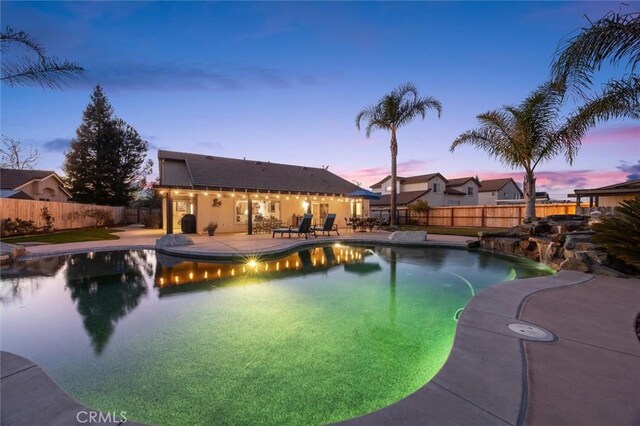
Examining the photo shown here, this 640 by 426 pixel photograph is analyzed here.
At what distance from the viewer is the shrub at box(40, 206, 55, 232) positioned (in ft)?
57.5

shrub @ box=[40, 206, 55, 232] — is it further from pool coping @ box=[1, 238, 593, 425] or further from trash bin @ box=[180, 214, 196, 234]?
pool coping @ box=[1, 238, 593, 425]

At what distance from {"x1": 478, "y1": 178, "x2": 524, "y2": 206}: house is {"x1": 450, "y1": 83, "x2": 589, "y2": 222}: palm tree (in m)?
32.7

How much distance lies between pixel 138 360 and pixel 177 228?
1804 cm

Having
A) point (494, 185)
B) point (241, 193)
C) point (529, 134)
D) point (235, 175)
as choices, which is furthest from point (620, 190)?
point (494, 185)

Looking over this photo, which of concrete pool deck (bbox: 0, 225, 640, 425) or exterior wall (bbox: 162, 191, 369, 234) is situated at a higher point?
exterior wall (bbox: 162, 191, 369, 234)

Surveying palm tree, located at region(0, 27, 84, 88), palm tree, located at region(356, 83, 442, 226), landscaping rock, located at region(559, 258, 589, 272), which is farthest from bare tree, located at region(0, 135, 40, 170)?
landscaping rock, located at region(559, 258, 589, 272)

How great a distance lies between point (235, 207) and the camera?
61.5 feet

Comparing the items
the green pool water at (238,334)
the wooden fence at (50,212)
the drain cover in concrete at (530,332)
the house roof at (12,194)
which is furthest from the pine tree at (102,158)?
the drain cover in concrete at (530,332)

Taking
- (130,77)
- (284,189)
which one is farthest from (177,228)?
(130,77)

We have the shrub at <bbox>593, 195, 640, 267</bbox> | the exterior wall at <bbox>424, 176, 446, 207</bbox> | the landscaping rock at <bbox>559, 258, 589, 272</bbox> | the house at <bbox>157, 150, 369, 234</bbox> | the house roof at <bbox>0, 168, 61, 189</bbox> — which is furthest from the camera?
the exterior wall at <bbox>424, 176, 446, 207</bbox>

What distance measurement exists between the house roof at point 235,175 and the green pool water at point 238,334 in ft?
33.7

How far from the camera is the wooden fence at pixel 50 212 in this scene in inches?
600

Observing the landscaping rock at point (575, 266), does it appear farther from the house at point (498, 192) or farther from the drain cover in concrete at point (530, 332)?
the house at point (498, 192)

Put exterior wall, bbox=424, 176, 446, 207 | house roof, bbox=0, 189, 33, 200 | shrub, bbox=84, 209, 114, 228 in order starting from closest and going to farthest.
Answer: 1. house roof, bbox=0, 189, 33, 200
2. shrub, bbox=84, 209, 114, 228
3. exterior wall, bbox=424, 176, 446, 207
